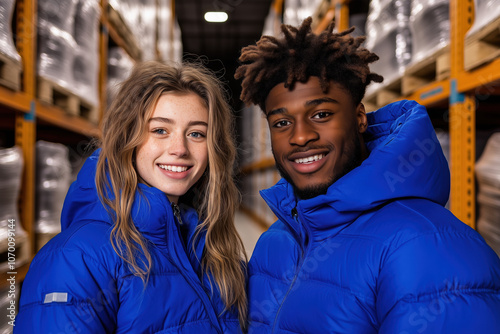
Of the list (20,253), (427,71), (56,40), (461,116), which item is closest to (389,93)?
(427,71)

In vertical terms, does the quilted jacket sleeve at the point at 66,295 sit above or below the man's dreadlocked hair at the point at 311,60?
below

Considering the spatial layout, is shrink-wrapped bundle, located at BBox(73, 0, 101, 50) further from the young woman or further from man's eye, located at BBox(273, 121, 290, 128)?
man's eye, located at BBox(273, 121, 290, 128)

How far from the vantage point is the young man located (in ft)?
3.31

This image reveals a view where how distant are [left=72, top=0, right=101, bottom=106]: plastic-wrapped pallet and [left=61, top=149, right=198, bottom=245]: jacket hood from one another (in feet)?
6.75

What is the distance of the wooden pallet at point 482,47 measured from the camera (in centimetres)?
199

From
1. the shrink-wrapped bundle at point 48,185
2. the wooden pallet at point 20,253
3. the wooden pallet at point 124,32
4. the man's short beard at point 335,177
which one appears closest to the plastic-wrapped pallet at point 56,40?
the shrink-wrapped bundle at point 48,185

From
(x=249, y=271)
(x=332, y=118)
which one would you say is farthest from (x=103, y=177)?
(x=332, y=118)

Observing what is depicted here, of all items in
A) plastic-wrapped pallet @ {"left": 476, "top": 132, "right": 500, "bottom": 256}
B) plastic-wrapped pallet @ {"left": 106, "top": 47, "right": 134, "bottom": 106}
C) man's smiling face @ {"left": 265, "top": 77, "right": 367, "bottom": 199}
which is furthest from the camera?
plastic-wrapped pallet @ {"left": 106, "top": 47, "right": 134, "bottom": 106}

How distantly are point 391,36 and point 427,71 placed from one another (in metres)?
0.43

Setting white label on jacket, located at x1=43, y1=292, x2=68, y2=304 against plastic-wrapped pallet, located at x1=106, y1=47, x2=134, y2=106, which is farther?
Answer: plastic-wrapped pallet, located at x1=106, y1=47, x2=134, y2=106

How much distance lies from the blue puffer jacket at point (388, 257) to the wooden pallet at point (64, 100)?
208 cm

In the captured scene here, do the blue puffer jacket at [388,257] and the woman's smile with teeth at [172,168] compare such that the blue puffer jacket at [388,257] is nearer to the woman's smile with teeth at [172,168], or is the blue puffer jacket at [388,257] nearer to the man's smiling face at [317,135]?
the man's smiling face at [317,135]

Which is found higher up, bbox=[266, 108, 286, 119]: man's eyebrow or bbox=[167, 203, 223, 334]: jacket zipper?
bbox=[266, 108, 286, 119]: man's eyebrow

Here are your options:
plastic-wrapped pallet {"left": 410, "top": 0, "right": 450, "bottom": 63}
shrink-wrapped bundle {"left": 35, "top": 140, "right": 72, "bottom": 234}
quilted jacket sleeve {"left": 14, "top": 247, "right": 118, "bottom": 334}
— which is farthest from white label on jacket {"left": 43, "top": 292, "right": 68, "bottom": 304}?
plastic-wrapped pallet {"left": 410, "top": 0, "right": 450, "bottom": 63}
